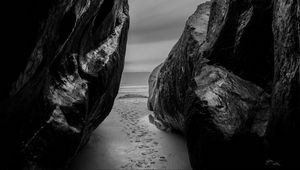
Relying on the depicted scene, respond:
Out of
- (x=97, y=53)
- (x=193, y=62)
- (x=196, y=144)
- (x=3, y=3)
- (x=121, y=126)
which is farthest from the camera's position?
(x=121, y=126)

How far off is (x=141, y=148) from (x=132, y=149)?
0.33 metres

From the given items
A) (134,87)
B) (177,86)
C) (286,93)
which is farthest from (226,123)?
(134,87)

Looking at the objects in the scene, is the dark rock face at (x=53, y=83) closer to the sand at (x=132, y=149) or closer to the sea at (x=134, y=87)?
the sand at (x=132, y=149)

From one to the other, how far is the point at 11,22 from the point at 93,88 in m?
3.09

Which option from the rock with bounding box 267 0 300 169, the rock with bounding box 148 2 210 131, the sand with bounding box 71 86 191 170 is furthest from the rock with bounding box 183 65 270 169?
the sand with bounding box 71 86 191 170

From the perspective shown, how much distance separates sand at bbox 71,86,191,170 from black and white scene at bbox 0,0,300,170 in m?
0.06

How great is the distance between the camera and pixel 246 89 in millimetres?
5906

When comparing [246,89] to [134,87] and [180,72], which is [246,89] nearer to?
[180,72]

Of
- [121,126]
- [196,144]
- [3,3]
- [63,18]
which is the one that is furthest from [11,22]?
[121,126]

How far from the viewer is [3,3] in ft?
10.6

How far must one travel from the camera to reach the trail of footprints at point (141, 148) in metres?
7.67

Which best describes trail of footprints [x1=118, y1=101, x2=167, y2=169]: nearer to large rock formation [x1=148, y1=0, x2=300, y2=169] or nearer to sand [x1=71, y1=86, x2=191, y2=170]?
sand [x1=71, y1=86, x2=191, y2=170]

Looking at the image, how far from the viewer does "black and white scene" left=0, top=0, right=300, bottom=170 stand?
153 inches

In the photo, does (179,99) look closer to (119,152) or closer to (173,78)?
(173,78)
